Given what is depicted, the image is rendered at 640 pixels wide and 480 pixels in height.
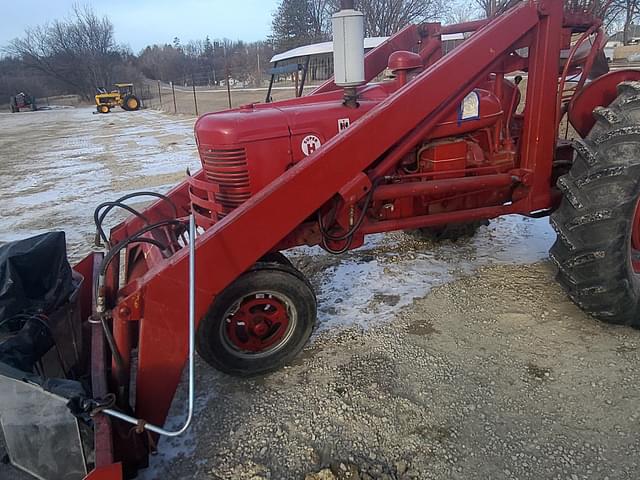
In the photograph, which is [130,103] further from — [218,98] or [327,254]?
[327,254]

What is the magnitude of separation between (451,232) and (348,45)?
2.38m

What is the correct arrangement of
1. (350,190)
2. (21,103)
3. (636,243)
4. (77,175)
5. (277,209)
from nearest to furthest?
(277,209), (350,190), (636,243), (77,175), (21,103)

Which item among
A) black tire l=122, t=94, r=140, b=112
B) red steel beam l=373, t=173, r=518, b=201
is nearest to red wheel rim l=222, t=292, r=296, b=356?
red steel beam l=373, t=173, r=518, b=201

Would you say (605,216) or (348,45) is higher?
(348,45)

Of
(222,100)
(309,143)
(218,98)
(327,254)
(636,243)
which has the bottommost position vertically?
(327,254)

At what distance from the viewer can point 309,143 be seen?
3.05 meters

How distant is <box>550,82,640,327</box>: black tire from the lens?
2826 mm

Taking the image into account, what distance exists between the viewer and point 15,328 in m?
2.38

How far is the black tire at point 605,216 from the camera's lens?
2826mm

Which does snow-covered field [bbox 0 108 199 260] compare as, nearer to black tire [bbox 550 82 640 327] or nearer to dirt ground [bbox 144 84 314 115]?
black tire [bbox 550 82 640 327]

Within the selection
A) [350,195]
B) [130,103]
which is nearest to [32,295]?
[350,195]

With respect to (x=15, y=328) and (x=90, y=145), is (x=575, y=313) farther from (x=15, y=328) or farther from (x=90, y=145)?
(x=90, y=145)

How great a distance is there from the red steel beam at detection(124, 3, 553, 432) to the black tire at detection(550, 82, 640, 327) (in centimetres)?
79

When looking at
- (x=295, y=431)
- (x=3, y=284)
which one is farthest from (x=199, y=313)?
(x=3, y=284)
